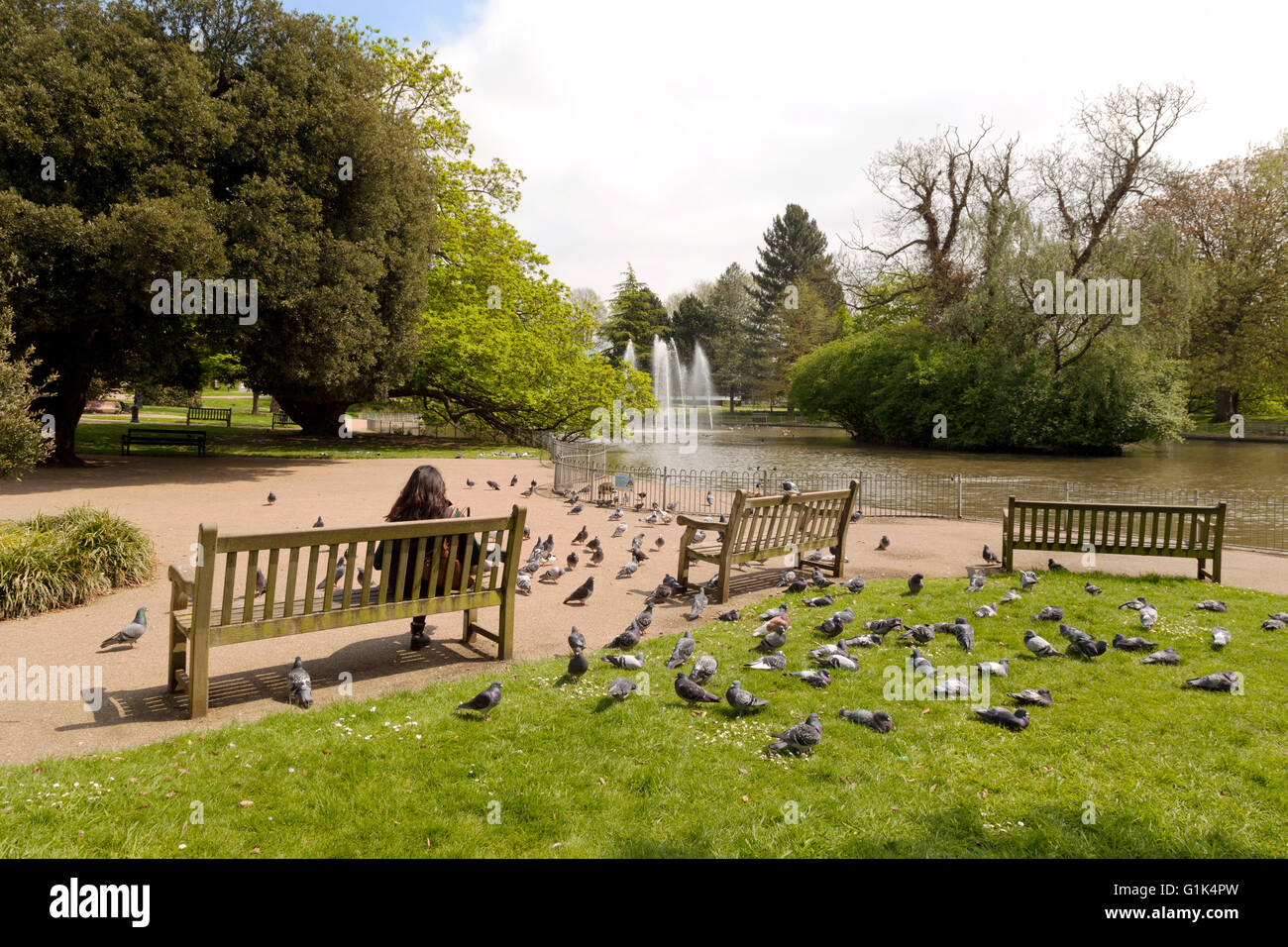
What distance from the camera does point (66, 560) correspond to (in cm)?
737

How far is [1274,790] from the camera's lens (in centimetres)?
384

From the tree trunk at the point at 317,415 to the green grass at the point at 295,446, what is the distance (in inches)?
34.7

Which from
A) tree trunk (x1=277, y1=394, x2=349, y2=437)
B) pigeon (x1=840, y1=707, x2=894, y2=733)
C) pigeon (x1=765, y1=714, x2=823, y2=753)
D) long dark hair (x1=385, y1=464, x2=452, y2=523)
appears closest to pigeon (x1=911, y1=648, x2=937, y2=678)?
pigeon (x1=840, y1=707, x2=894, y2=733)

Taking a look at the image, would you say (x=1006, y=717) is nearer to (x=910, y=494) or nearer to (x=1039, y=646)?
(x=1039, y=646)

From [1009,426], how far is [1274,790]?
3800cm

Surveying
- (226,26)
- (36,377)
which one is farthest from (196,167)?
(36,377)

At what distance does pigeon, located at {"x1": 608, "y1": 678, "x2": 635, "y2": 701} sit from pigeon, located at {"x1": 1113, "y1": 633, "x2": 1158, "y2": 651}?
4.18 metres

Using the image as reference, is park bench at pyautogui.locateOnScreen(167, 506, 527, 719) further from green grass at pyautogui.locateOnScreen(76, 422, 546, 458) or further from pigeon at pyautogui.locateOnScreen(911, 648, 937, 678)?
green grass at pyautogui.locateOnScreen(76, 422, 546, 458)

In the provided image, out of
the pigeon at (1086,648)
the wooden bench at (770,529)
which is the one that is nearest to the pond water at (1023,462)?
the wooden bench at (770,529)

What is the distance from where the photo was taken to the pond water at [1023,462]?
2669 cm

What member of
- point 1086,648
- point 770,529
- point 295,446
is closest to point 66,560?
point 770,529

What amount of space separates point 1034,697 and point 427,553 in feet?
14.9

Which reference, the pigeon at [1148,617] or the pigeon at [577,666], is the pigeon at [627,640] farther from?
the pigeon at [1148,617]
